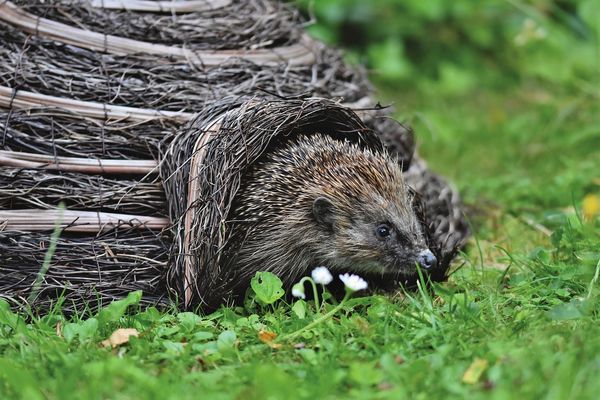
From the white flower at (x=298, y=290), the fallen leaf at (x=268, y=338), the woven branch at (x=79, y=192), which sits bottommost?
the fallen leaf at (x=268, y=338)

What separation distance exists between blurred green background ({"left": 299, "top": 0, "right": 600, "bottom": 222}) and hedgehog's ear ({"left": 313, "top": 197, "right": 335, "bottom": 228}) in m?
3.50

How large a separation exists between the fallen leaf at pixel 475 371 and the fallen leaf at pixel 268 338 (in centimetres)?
86

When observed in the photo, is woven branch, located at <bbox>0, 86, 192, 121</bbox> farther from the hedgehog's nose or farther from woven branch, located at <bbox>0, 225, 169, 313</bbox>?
the hedgehog's nose

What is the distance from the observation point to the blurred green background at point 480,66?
8.48 metres

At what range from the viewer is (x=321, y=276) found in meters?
4.59

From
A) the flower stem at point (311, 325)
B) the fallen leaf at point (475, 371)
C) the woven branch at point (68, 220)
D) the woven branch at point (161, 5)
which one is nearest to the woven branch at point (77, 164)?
the woven branch at point (68, 220)

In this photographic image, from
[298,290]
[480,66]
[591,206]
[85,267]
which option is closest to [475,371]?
[298,290]

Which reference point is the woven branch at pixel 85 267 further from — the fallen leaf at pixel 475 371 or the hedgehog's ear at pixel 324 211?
the fallen leaf at pixel 475 371

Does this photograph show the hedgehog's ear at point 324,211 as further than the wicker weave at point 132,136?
Yes

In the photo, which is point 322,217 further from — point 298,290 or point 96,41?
point 96,41

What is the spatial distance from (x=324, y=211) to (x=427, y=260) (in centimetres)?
58

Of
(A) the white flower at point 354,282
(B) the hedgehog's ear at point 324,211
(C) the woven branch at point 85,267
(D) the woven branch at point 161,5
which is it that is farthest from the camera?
(D) the woven branch at point 161,5

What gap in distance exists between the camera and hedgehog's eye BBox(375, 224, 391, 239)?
477 cm

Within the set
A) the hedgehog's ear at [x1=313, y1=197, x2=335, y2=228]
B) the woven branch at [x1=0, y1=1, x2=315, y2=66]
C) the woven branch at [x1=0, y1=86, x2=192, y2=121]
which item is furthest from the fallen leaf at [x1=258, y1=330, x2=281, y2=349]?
the woven branch at [x1=0, y1=1, x2=315, y2=66]
